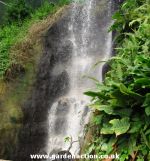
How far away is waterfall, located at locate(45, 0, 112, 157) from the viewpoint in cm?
1095

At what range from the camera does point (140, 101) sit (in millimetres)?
5195

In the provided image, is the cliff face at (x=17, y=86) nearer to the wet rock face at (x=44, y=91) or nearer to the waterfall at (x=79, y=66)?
the wet rock face at (x=44, y=91)

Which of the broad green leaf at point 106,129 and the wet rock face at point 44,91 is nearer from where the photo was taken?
the broad green leaf at point 106,129

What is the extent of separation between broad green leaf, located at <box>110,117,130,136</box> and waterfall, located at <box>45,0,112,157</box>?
4858 millimetres

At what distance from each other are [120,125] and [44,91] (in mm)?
6540

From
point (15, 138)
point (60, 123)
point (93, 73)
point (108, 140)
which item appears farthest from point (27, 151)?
point (108, 140)

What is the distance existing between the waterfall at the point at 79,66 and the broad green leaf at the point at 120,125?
4858 mm

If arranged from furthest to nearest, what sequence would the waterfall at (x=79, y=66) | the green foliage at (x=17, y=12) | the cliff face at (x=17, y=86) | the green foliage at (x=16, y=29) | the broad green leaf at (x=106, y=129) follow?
the green foliage at (x=17, y=12)
the green foliage at (x=16, y=29)
the waterfall at (x=79, y=66)
the cliff face at (x=17, y=86)
the broad green leaf at (x=106, y=129)

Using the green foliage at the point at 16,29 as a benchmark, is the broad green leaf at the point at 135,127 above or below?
below

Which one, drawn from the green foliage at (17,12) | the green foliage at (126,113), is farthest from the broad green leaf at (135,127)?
the green foliage at (17,12)

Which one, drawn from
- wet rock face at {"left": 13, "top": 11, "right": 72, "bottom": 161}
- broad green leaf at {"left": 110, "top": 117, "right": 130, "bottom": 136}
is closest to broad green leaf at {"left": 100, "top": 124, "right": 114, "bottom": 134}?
broad green leaf at {"left": 110, "top": 117, "right": 130, "bottom": 136}

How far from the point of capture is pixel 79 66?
12453 millimetres

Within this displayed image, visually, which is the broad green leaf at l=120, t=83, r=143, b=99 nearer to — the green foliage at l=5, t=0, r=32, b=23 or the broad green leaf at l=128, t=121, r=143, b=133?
the broad green leaf at l=128, t=121, r=143, b=133

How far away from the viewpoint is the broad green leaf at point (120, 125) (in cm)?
512
